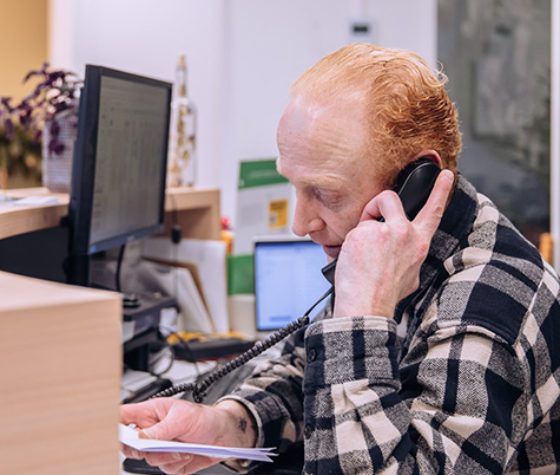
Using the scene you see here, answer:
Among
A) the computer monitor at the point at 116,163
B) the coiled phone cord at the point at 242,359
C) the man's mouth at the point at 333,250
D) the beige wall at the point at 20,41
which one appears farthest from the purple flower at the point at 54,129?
the beige wall at the point at 20,41

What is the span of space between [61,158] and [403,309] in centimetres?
100

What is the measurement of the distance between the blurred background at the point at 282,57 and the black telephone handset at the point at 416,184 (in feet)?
8.15

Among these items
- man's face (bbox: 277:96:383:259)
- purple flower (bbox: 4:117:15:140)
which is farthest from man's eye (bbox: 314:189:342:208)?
purple flower (bbox: 4:117:15:140)

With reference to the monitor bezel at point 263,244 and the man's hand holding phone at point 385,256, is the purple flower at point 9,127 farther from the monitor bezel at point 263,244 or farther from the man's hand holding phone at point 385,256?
the man's hand holding phone at point 385,256

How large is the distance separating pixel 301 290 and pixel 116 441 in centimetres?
149

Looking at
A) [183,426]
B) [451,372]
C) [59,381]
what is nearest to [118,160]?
[183,426]

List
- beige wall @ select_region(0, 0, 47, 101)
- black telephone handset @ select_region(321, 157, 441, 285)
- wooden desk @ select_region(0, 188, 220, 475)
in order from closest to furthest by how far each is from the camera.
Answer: wooden desk @ select_region(0, 188, 220, 475) < black telephone handset @ select_region(321, 157, 441, 285) < beige wall @ select_region(0, 0, 47, 101)

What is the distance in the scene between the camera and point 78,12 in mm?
3141

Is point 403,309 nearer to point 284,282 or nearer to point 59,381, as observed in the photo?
point 59,381

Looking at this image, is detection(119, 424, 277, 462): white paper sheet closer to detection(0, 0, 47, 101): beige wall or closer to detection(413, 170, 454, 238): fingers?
detection(413, 170, 454, 238): fingers

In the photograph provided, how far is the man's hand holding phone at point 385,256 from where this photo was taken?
0.80 meters

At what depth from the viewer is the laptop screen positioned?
196 cm

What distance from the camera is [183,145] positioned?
2229 millimetres

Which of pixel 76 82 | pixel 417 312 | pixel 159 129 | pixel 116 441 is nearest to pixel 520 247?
pixel 417 312
